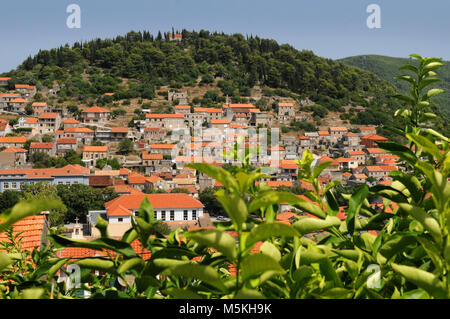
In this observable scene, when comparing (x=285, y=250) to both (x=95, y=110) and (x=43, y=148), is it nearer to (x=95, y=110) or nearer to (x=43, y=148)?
(x=43, y=148)

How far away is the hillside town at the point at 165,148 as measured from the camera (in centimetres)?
2653

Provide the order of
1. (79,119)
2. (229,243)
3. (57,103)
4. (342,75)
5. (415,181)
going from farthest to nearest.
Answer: (342,75), (57,103), (79,119), (415,181), (229,243)

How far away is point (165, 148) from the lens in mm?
34031

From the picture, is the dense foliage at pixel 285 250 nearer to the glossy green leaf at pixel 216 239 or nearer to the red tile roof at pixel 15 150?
the glossy green leaf at pixel 216 239

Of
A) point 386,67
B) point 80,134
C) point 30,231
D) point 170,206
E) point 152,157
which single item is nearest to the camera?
point 30,231

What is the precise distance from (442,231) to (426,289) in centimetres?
8

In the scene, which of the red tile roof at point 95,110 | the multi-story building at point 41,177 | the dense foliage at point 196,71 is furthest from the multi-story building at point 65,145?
the dense foliage at point 196,71

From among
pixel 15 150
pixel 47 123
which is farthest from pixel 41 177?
pixel 47 123

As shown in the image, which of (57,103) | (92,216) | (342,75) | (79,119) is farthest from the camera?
(342,75)

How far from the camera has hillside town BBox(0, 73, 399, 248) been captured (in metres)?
26.5

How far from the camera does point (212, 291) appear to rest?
681 millimetres

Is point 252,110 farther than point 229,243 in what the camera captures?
Yes
